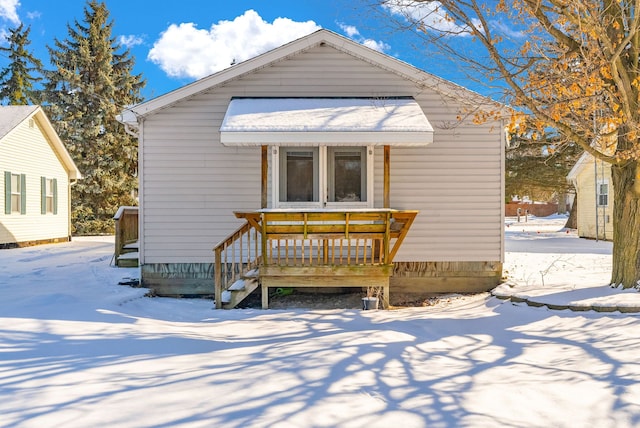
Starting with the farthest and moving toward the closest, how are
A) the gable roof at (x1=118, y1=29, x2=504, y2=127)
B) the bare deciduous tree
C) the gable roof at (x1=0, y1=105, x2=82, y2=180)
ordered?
the gable roof at (x1=0, y1=105, x2=82, y2=180), the gable roof at (x1=118, y1=29, x2=504, y2=127), the bare deciduous tree

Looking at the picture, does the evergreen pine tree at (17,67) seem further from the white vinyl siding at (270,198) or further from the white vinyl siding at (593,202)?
the white vinyl siding at (593,202)

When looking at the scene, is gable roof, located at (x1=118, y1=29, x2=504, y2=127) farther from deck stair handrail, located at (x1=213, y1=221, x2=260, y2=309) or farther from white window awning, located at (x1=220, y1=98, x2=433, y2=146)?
deck stair handrail, located at (x1=213, y1=221, x2=260, y2=309)

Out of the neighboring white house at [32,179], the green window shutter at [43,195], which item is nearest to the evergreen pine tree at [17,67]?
the neighboring white house at [32,179]

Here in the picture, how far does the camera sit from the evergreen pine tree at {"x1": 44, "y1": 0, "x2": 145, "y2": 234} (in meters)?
22.5

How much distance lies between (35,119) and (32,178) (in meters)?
2.16

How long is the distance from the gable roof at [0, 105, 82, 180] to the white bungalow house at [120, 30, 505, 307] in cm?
913

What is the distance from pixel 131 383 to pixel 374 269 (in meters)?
4.68

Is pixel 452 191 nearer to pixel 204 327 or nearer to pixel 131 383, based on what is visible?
pixel 204 327

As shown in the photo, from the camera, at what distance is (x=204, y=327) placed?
5.86 metres

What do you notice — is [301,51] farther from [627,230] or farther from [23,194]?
[23,194]

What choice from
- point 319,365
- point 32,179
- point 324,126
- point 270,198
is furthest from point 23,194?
point 319,365

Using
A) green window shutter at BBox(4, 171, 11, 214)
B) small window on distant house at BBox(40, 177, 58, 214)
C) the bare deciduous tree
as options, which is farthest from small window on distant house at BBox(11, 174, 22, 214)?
the bare deciduous tree

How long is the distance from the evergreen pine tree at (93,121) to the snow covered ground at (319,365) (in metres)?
17.1

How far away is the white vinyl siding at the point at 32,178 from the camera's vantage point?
48.2ft
